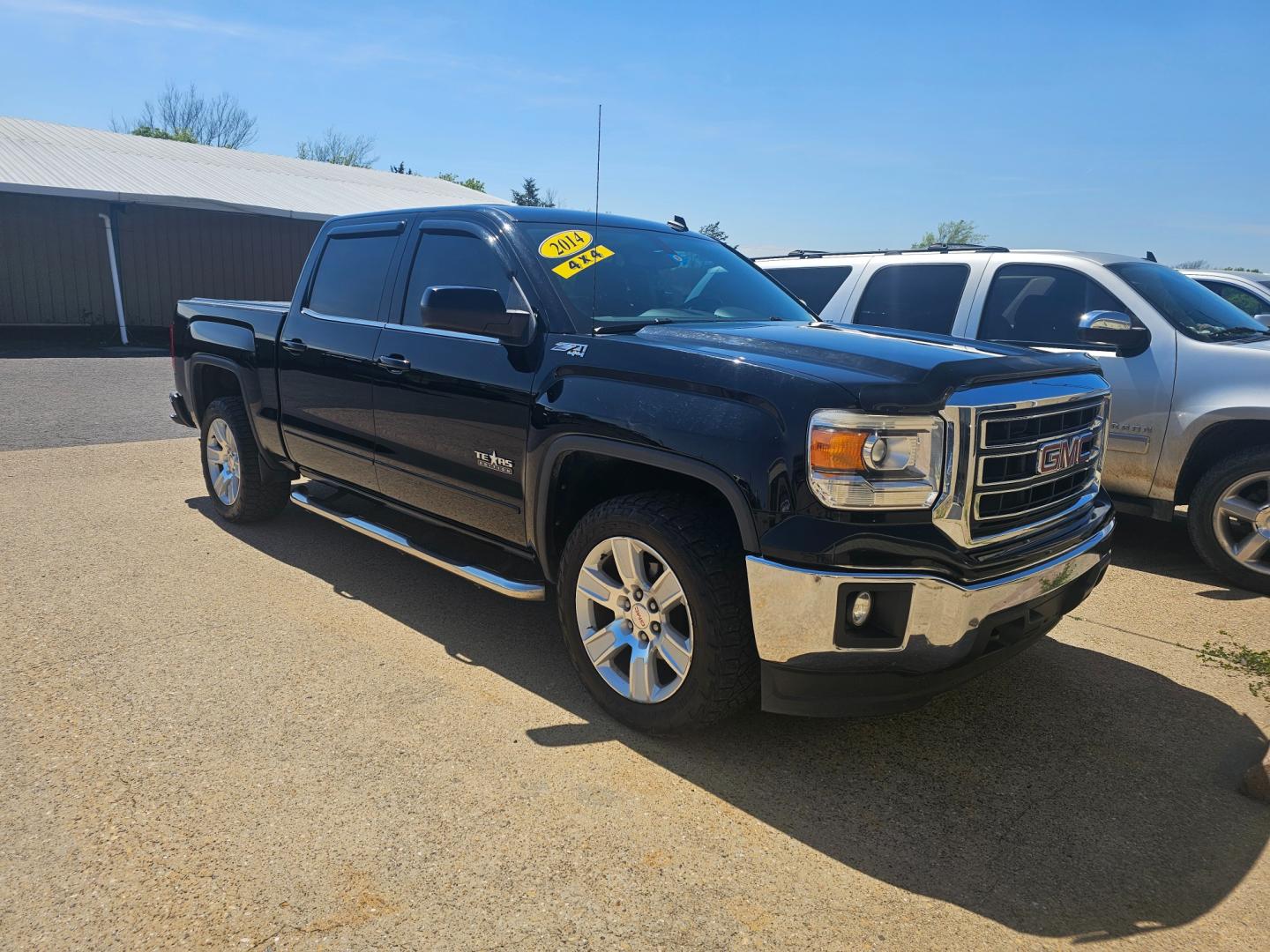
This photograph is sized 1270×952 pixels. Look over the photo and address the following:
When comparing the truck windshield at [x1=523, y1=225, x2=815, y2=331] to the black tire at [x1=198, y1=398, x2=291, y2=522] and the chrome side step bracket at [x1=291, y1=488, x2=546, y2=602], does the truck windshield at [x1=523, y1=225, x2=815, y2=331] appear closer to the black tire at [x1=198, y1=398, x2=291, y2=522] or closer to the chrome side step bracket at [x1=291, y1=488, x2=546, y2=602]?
the chrome side step bracket at [x1=291, y1=488, x2=546, y2=602]

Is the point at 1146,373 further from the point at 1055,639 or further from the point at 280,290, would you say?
the point at 280,290

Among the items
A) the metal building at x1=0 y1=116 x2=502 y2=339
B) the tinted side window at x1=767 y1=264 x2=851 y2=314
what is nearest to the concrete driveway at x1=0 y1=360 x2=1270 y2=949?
the tinted side window at x1=767 y1=264 x2=851 y2=314

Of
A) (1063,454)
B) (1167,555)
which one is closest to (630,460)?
(1063,454)

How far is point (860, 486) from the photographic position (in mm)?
2730

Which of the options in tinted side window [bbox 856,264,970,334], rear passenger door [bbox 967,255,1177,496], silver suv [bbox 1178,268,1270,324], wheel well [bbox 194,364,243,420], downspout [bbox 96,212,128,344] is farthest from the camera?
downspout [bbox 96,212,128,344]

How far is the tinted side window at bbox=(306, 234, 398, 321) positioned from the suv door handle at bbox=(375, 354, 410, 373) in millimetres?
329

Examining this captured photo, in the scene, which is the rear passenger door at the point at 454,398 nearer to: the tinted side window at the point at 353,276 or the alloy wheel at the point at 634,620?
the tinted side window at the point at 353,276

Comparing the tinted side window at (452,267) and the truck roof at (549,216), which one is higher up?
the truck roof at (549,216)

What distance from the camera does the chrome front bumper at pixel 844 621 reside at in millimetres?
2715

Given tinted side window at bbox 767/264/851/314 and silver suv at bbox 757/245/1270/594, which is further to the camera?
tinted side window at bbox 767/264/851/314

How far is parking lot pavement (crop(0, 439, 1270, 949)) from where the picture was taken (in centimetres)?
239

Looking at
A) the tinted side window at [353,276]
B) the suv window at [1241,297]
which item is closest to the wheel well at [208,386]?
the tinted side window at [353,276]

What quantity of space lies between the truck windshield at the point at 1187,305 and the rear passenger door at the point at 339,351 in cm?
451

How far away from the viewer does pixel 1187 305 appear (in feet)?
18.7
